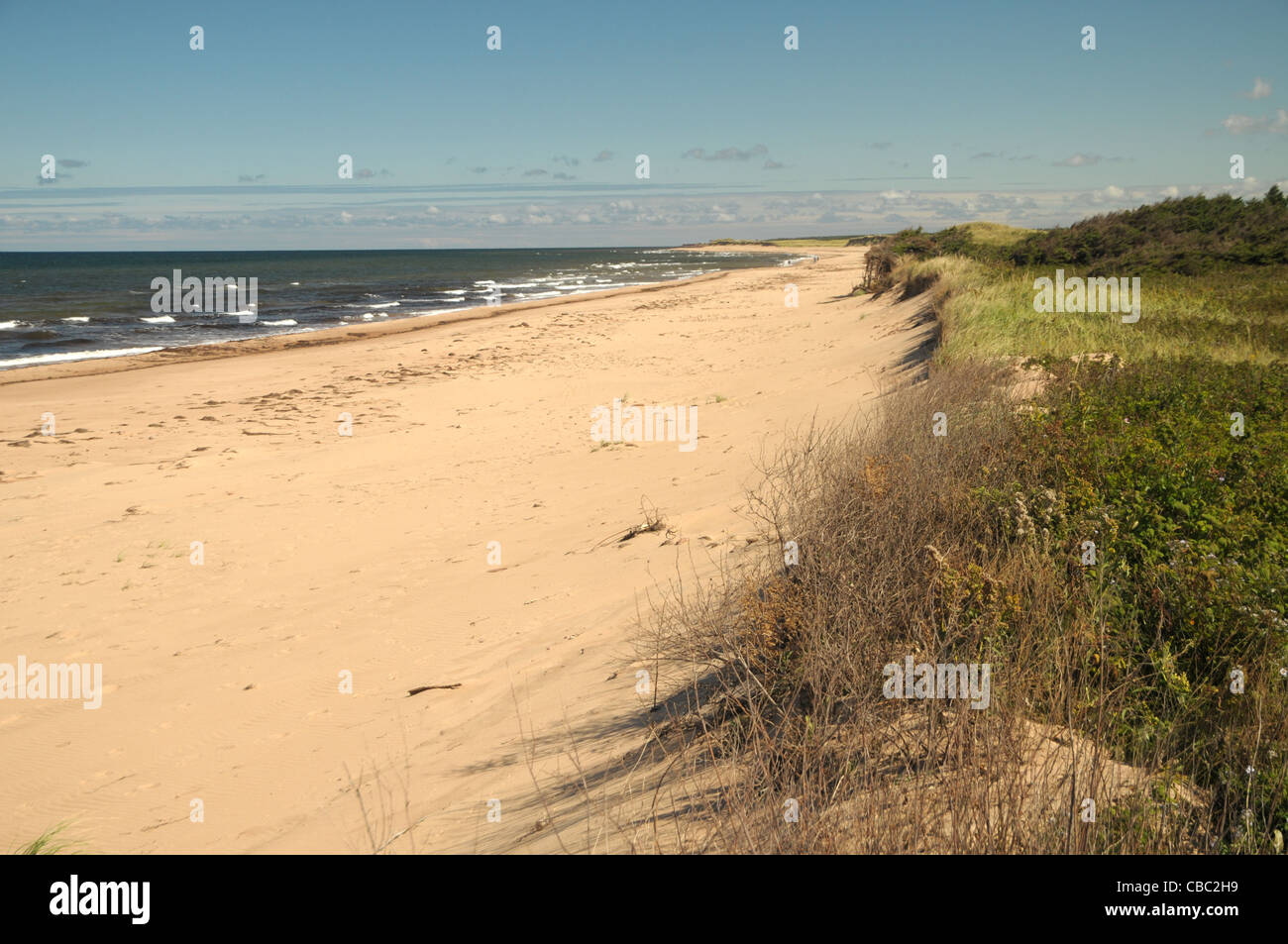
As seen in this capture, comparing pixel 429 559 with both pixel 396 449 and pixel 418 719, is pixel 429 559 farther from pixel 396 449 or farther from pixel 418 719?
pixel 396 449

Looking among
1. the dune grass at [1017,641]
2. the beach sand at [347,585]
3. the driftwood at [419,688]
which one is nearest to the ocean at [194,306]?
the beach sand at [347,585]

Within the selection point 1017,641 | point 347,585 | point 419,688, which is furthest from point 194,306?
point 1017,641

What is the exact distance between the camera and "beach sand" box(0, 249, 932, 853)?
404 centimetres

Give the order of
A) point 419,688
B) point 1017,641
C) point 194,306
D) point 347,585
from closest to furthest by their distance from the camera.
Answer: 1. point 1017,641
2. point 419,688
3. point 347,585
4. point 194,306

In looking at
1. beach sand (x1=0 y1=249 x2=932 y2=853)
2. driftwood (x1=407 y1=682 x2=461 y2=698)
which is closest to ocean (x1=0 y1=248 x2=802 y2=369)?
Answer: beach sand (x1=0 y1=249 x2=932 y2=853)

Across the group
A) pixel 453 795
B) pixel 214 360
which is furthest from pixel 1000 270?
pixel 214 360

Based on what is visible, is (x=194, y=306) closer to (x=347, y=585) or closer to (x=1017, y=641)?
(x=347, y=585)

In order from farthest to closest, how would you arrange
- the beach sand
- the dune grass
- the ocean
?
the ocean → the beach sand → the dune grass

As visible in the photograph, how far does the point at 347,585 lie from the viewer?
6914mm

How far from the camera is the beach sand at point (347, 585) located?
404cm

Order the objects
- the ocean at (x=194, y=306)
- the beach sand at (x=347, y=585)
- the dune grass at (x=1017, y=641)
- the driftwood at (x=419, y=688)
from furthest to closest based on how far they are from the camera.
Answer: the ocean at (x=194, y=306), the driftwood at (x=419, y=688), the beach sand at (x=347, y=585), the dune grass at (x=1017, y=641)

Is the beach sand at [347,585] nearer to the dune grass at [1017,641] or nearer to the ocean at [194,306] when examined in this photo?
the dune grass at [1017,641]

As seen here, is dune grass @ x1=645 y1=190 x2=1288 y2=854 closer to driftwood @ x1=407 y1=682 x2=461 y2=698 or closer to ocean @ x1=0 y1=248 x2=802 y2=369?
driftwood @ x1=407 y1=682 x2=461 y2=698
